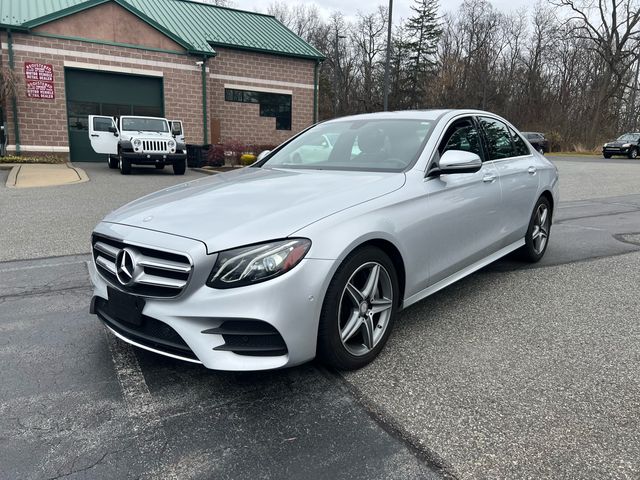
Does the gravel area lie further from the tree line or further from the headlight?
the tree line

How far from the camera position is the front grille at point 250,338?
2457 mm

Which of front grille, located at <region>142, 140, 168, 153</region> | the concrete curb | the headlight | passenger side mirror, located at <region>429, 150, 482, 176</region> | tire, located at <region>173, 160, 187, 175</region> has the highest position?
passenger side mirror, located at <region>429, 150, 482, 176</region>

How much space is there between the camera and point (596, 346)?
11.2ft

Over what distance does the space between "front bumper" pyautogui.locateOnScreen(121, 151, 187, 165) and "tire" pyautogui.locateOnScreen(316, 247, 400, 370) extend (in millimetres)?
14499

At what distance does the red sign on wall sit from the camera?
19.2 meters

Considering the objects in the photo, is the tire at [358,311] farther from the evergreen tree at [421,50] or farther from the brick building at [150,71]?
the evergreen tree at [421,50]

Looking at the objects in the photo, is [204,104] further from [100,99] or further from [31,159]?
[31,159]

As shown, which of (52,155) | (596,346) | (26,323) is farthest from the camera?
(52,155)

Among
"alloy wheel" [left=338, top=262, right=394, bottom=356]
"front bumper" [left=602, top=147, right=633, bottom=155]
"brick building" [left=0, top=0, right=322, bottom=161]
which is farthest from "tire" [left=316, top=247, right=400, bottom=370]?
"front bumper" [left=602, top=147, right=633, bottom=155]

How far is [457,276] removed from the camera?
393 centimetres

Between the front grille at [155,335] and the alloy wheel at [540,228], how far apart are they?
4103mm

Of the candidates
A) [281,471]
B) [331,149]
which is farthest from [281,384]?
[331,149]

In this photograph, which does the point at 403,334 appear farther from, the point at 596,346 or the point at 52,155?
the point at 52,155

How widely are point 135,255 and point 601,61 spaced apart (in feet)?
176
